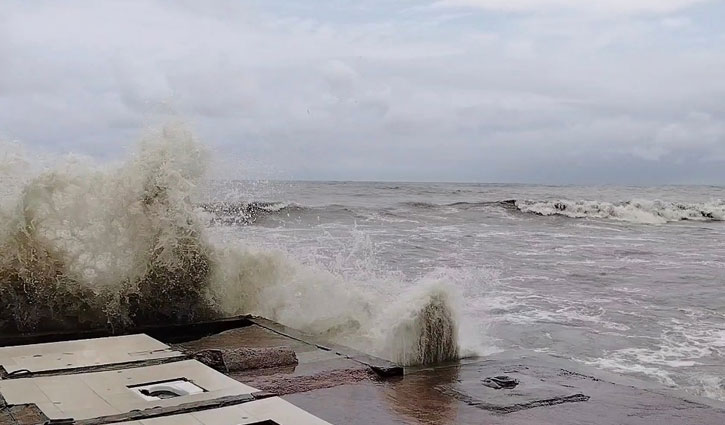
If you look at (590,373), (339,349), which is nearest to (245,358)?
(339,349)

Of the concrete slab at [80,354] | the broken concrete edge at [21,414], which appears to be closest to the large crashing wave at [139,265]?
the concrete slab at [80,354]

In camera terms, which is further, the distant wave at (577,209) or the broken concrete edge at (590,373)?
the distant wave at (577,209)

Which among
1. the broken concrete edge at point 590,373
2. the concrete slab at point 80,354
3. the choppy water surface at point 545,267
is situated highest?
the concrete slab at point 80,354

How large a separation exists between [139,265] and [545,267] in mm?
8335

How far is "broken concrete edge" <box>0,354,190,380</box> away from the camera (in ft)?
12.8

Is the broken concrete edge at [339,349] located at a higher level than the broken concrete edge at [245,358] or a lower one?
Result: lower

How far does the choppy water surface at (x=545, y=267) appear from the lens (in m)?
6.93

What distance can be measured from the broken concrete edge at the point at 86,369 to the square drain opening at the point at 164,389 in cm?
43

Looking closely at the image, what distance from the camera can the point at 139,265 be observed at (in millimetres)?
6582

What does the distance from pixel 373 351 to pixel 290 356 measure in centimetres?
97

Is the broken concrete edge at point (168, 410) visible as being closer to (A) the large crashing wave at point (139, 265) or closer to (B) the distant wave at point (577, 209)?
(A) the large crashing wave at point (139, 265)

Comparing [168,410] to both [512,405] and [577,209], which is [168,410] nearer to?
[512,405]

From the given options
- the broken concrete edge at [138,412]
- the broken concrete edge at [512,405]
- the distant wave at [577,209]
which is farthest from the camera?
the distant wave at [577,209]

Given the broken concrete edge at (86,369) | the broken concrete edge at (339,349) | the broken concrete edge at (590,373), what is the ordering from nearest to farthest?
the broken concrete edge at (86,369) → the broken concrete edge at (590,373) → the broken concrete edge at (339,349)
